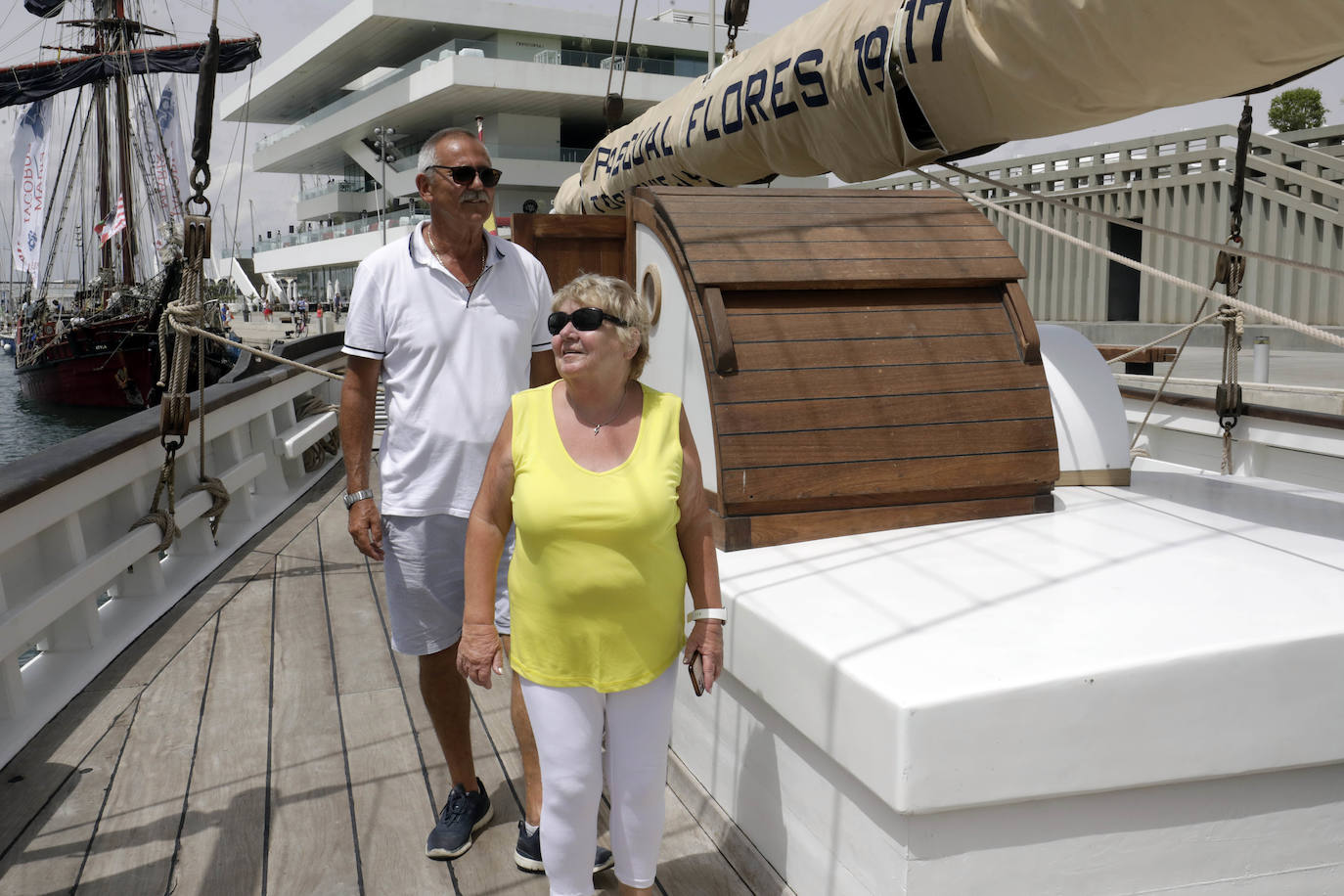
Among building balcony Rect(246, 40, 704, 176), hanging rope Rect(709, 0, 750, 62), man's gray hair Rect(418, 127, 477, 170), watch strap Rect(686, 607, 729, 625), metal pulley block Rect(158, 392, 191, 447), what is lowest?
watch strap Rect(686, 607, 729, 625)

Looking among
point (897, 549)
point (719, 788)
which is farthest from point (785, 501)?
point (719, 788)

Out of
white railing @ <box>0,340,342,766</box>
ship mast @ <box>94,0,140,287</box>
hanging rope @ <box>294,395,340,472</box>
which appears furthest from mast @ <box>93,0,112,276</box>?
white railing @ <box>0,340,342,766</box>

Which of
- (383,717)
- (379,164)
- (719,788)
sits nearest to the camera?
(719,788)

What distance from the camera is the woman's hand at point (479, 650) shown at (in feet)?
6.31

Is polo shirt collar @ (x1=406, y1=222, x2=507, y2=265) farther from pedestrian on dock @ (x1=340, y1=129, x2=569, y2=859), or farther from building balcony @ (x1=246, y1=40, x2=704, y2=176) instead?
building balcony @ (x1=246, y1=40, x2=704, y2=176)

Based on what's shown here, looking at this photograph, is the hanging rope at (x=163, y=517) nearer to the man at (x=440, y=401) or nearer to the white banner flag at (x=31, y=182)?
the man at (x=440, y=401)

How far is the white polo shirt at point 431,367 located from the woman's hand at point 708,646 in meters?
0.71

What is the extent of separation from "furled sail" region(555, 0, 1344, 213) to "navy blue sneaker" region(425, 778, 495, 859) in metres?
1.90

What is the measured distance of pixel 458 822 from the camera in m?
2.37

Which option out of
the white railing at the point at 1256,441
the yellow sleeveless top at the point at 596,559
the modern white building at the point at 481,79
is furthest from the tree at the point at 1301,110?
the yellow sleeveless top at the point at 596,559

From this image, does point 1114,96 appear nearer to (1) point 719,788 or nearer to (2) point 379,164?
(1) point 719,788

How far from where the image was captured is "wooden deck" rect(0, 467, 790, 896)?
2244 millimetres

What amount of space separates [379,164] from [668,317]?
1615 inches

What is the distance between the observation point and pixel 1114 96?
1.96 m
